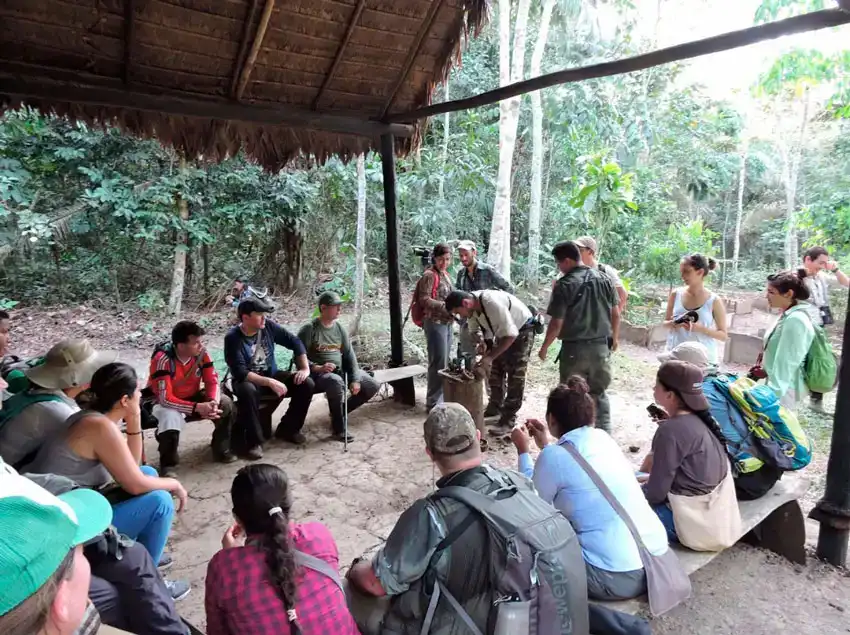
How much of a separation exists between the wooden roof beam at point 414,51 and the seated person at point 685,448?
3.60m

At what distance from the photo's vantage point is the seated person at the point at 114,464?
2461 mm

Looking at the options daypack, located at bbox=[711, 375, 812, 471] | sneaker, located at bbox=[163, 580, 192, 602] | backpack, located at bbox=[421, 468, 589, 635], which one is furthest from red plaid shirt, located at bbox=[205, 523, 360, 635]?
daypack, located at bbox=[711, 375, 812, 471]

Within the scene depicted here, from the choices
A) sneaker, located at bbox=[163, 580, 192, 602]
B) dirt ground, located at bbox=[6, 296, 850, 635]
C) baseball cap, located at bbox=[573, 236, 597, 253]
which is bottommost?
dirt ground, located at bbox=[6, 296, 850, 635]

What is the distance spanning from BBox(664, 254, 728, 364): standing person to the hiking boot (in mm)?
3514

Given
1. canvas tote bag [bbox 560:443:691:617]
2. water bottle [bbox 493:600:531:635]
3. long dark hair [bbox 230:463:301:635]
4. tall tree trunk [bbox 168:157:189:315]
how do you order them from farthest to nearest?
tall tree trunk [bbox 168:157:189:315]
canvas tote bag [bbox 560:443:691:617]
water bottle [bbox 493:600:531:635]
long dark hair [bbox 230:463:301:635]

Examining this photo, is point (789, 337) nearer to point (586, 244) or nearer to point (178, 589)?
point (586, 244)

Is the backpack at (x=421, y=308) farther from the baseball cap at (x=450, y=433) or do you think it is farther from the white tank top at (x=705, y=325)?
the baseball cap at (x=450, y=433)

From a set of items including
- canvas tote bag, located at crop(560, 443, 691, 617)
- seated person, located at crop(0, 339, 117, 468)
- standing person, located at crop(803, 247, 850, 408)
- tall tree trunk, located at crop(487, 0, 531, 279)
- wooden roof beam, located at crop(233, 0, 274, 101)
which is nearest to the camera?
canvas tote bag, located at crop(560, 443, 691, 617)

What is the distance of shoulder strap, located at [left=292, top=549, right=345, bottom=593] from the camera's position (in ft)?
5.58

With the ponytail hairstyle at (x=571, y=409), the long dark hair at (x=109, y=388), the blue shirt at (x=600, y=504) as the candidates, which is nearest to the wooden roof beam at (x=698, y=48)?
the ponytail hairstyle at (x=571, y=409)

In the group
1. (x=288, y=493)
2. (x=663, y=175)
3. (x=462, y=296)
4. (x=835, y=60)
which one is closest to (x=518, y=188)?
(x=663, y=175)

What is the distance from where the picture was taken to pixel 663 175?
14445 mm

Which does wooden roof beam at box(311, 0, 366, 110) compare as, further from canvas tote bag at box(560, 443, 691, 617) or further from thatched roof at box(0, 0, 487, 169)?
canvas tote bag at box(560, 443, 691, 617)

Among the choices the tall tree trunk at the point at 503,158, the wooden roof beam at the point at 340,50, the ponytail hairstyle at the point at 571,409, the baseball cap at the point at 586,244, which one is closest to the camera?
the ponytail hairstyle at the point at 571,409
